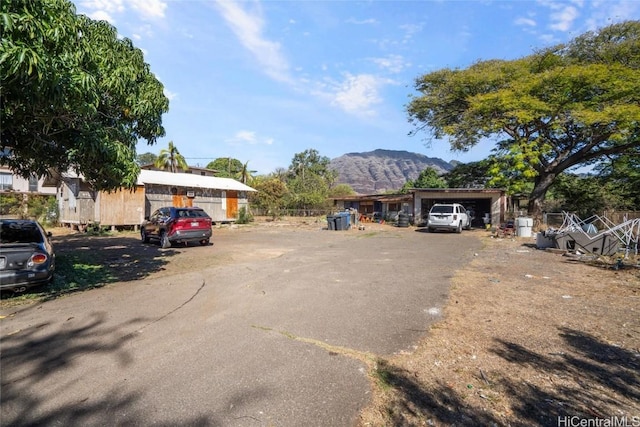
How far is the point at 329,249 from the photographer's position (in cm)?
1310

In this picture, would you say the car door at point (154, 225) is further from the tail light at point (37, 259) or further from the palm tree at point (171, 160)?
the palm tree at point (171, 160)

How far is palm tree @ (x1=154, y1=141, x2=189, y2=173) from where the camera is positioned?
38125mm

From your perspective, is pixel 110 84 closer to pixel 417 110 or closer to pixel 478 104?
pixel 478 104

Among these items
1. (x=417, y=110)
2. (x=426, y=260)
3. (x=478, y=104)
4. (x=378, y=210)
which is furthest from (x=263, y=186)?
(x=426, y=260)

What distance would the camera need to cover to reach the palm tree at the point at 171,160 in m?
38.1

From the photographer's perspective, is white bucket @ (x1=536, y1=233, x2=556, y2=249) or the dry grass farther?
white bucket @ (x1=536, y1=233, x2=556, y2=249)

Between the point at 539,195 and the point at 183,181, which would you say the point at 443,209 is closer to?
the point at 539,195

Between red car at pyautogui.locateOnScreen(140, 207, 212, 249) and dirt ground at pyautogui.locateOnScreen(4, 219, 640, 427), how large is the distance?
10226mm

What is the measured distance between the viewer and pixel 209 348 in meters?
3.81

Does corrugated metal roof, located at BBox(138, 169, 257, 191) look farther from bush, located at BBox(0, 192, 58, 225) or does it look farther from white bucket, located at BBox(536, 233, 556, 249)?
white bucket, located at BBox(536, 233, 556, 249)

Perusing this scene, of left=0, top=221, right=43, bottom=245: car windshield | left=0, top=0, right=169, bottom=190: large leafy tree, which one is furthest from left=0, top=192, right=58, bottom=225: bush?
left=0, top=221, right=43, bottom=245: car windshield

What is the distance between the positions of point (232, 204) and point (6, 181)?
69.9 ft

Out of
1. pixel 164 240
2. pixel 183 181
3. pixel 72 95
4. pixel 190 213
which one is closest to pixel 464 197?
pixel 183 181

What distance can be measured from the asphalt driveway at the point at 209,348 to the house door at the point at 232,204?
66.8 feet
